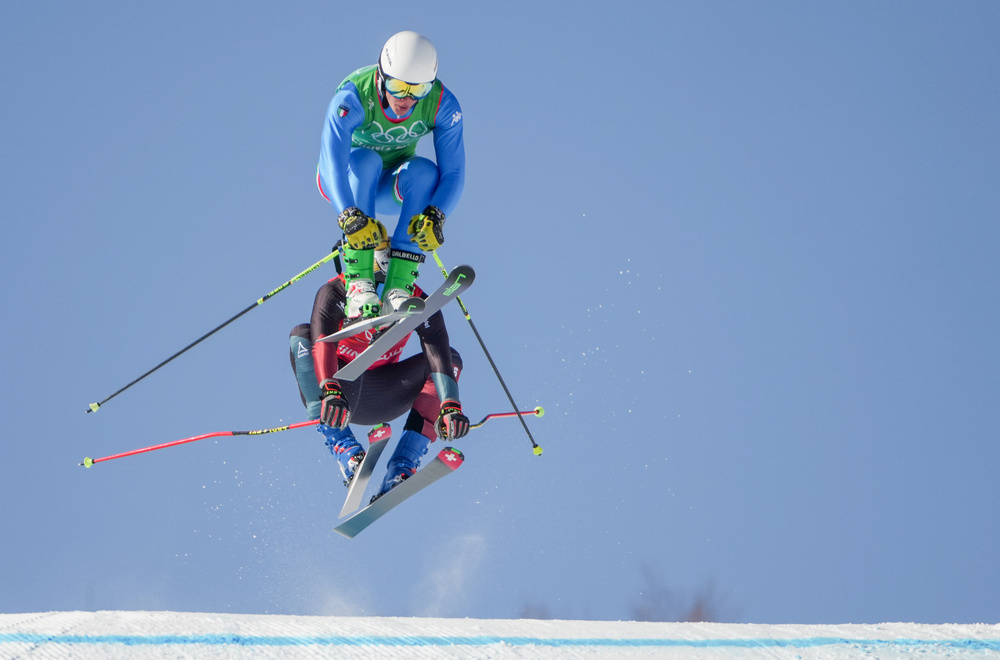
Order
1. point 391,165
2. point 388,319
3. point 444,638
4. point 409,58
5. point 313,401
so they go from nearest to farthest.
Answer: point 444,638 < point 409,58 < point 388,319 < point 313,401 < point 391,165

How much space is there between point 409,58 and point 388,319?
1342 mm

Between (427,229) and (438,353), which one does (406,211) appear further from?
(438,353)

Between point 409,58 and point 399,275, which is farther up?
point 409,58

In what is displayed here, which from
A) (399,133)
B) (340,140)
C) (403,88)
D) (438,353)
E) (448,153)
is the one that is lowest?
(438,353)

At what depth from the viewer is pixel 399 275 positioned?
583cm

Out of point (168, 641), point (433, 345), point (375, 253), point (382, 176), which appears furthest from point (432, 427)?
point (168, 641)

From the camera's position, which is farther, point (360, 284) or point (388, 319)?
point (360, 284)

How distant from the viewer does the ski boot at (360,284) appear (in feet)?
18.7

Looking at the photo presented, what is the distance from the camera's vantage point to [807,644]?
14.4 ft

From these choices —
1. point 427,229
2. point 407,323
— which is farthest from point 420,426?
point 427,229

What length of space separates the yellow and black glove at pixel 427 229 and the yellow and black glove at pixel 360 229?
17 centimetres

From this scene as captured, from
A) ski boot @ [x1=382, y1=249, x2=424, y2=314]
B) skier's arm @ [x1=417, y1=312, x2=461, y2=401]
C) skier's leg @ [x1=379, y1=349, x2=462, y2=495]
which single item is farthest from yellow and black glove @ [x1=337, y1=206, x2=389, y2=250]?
skier's leg @ [x1=379, y1=349, x2=462, y2=495]

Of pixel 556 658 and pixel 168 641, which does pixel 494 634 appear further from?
pixel 168 641

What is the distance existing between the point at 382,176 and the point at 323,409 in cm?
136
